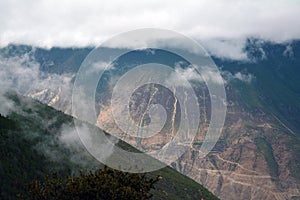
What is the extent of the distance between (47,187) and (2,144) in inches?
6293

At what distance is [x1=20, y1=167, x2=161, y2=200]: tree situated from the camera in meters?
43.9

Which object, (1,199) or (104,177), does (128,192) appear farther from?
(1,199)

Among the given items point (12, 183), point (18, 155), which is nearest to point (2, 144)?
point (18, 155)

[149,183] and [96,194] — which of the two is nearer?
[96,194]

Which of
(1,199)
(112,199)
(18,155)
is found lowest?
(1,199)

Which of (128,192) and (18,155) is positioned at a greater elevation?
(128,192)

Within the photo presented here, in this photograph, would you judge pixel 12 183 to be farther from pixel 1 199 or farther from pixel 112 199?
pixel 112 199

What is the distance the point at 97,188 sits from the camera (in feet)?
147

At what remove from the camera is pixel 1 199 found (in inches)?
6176

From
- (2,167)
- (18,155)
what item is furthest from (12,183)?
(18,155)

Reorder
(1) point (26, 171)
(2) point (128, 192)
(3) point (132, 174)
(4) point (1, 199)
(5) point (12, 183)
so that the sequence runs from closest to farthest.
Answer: (2) point (128, 192), (3) point (132, 174), (4) point (1, 199), (5) point (12, 183), (1) point (26, 171)

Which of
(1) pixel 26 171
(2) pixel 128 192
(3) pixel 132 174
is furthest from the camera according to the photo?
(1) pixel 26 171

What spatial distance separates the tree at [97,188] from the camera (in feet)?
144

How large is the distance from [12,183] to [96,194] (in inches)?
5488
